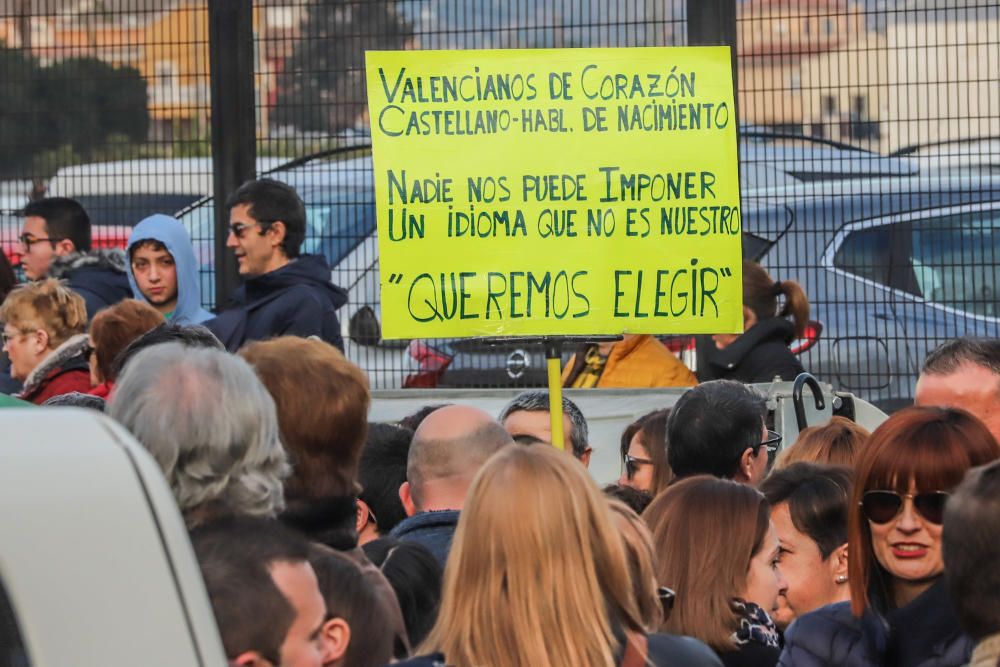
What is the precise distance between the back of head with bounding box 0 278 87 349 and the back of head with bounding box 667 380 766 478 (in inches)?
101

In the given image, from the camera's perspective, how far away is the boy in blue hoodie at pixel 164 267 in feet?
26.1

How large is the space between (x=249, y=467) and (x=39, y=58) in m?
7.19

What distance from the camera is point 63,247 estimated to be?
29.6 ft

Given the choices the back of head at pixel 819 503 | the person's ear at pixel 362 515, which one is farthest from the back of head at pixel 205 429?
the back of head at pixel 819 503

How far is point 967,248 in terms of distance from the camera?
9164mm

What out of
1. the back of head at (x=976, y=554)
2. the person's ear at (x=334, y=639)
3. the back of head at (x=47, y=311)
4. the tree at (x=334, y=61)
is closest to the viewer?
the person's ear at (x=334, y=639)

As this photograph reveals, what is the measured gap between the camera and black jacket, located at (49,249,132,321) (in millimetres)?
8742

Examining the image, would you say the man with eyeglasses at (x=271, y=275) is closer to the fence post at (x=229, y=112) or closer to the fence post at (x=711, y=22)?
the fence post at (x=229, y=112)

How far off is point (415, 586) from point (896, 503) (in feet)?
3.55

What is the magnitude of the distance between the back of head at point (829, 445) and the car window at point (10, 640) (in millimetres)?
3674

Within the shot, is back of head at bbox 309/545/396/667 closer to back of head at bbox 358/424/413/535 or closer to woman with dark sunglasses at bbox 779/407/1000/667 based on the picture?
woman with dark sunglasses at bbox 779/407/1000/667

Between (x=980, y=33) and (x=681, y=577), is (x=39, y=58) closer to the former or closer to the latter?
(x=980, y=33)

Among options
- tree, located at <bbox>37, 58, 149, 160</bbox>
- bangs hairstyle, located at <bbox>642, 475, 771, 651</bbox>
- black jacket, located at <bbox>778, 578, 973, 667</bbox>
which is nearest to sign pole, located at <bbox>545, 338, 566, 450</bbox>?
bangs hairstyle, located at <bbox>642, 475, 771, 651</bbox>

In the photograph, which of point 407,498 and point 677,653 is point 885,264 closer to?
point 407,498
